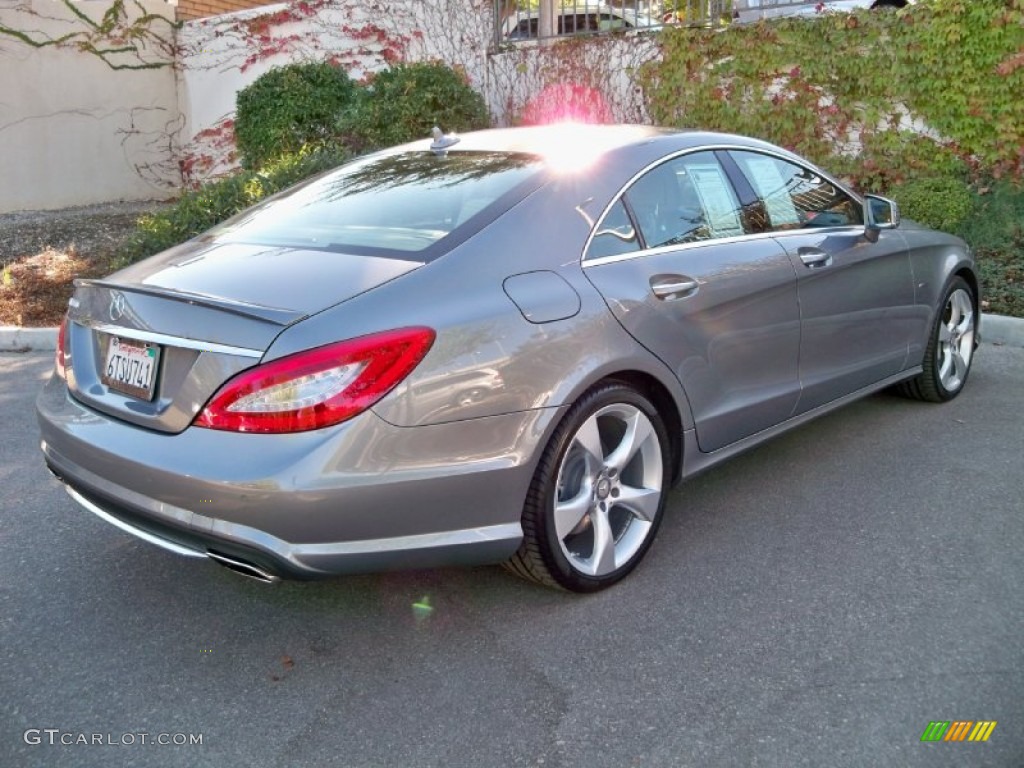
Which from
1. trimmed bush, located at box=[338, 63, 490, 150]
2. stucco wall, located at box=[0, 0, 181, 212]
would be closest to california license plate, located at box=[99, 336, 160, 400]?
trimmed bush, located at box=[338, 63, 490, 150]

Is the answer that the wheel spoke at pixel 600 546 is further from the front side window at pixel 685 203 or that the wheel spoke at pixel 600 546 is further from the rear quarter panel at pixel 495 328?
the front side window at pixel 685 203

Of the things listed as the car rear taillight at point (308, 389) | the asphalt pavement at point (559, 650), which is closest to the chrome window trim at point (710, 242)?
the car rear taillight at point (308, 389)

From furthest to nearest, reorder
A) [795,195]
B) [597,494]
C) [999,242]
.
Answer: [999,242], [795,195], [597,494]

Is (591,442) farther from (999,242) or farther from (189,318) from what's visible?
(999,242)

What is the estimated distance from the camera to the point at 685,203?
12.4 ft

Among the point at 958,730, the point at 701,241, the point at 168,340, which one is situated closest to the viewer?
the point at 958,730

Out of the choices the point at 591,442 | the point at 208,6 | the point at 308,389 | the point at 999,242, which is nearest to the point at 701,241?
the point at 591,442

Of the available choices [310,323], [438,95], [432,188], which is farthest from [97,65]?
[310,323]

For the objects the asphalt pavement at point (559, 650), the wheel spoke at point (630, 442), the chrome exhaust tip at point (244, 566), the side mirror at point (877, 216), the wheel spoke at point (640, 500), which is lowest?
the asphalt pavement at point (559, 650)

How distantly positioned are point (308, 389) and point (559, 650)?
45.0 inches

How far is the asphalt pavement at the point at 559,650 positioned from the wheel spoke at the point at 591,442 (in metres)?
0.48

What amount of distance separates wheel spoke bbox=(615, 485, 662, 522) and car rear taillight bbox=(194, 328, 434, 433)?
109 centimetres

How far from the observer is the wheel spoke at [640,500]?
133 inches

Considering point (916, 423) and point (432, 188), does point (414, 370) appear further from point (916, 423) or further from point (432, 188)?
point (916, 423)
